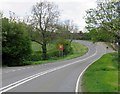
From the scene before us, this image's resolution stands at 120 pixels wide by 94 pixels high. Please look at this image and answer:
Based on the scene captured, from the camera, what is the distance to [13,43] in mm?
50875

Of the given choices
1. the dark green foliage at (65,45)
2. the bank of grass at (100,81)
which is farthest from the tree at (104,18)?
the dark green foliage at (65,45)

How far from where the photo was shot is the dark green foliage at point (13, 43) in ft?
164

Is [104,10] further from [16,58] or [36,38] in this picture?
[36,38]

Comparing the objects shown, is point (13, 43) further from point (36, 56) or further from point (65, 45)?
point (65, 45)

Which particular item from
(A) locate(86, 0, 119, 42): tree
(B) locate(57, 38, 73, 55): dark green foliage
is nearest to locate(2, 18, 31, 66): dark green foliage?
(A) locate(86, 0, 119, 42): tree

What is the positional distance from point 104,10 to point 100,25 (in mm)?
2266

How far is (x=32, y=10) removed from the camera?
8069cm

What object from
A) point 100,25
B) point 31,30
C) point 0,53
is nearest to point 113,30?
point 100,25

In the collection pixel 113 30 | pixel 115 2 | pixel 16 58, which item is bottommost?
pixel 16 58

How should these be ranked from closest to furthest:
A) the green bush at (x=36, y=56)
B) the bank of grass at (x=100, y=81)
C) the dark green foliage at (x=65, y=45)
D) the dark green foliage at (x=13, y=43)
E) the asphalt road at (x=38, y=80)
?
the asphalt road at (x=38, y=80)
the bank of grass at (x=100, y=81)
the dark green foliage at (x=13, y=43)
the green bush at (x=36, y=56)
the dark green foliage at (x=65, y=45)

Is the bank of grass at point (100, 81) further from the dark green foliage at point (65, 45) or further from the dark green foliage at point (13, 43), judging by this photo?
the dark green foliage at point (65, 45)

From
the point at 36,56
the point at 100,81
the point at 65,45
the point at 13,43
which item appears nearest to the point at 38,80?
the point at 100,81

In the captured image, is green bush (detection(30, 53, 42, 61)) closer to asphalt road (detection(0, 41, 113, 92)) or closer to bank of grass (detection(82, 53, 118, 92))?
asphalt road (detection(0, 41, 113, 92))

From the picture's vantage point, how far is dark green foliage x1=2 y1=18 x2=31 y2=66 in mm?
50062
